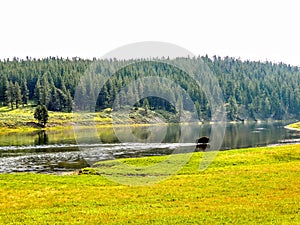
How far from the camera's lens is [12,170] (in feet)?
182

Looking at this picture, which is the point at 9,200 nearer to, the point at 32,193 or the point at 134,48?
the point at 32,193

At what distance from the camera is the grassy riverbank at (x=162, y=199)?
78.6 feet

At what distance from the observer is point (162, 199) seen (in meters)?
29.1

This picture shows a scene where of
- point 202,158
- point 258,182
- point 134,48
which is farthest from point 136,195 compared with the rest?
point 202,158

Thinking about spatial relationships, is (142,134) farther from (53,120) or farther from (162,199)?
(162,199)

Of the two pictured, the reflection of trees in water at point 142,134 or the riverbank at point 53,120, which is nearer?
the reflection of trees in water at point 142,134

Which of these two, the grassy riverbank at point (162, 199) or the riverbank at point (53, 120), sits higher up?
the riverbank at point (53, 120)

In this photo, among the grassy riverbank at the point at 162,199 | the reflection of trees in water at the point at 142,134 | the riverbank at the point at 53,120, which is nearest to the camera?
the grassy riverbank at the point at 162,199

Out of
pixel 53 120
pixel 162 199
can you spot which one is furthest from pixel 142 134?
pixel 162 199

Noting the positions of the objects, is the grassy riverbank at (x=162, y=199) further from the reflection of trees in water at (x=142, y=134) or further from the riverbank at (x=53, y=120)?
the riverbank at (x=53, y=120)

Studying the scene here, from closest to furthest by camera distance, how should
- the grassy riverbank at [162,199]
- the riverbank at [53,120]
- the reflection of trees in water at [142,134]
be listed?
the grassy riverbank at [162,199], the reflection of trees in water at [142,134], the riverbank at [53,120]

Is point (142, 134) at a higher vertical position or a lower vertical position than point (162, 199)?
higher

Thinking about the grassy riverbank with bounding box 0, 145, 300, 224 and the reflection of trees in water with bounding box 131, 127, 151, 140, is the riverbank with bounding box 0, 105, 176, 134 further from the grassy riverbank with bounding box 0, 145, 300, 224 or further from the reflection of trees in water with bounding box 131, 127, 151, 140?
the grassy riverbank with bounding box 0, 145, 300, 224

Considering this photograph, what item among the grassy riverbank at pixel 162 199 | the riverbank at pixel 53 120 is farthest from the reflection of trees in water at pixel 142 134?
the grassy riverbank at pixel 162 199
